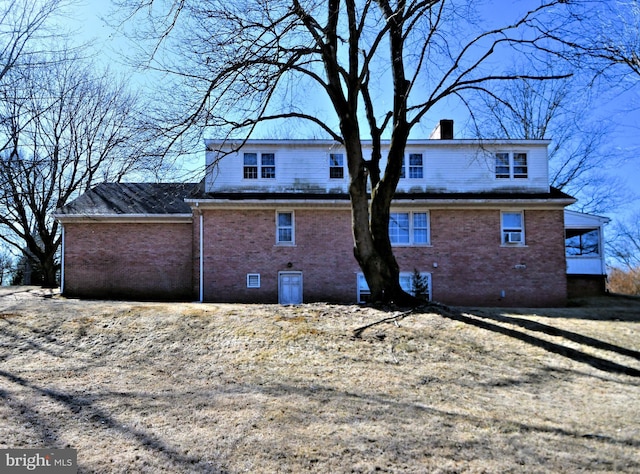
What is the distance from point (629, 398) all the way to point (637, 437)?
1621mm

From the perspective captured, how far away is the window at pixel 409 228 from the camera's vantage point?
16547mm

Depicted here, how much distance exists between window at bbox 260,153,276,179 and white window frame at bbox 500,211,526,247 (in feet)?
29.4

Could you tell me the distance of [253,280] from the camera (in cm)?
1606

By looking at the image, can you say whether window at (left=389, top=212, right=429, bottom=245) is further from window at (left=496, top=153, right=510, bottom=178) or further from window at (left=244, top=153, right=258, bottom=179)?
window at (left=244, top=153, right=258, bottom=179)

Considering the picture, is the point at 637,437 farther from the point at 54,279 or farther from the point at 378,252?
the point at 54,279

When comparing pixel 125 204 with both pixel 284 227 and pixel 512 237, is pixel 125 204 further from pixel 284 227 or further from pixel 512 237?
pixel 512 237

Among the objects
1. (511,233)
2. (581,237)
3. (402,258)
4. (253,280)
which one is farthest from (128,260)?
(581,237)

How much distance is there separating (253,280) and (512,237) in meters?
9.86

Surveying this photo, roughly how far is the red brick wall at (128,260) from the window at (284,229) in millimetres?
3850

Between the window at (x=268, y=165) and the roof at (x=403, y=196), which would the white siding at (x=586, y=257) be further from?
the window at (x=268, y=165)

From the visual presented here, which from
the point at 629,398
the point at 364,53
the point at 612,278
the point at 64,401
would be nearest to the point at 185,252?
the point at 364,53

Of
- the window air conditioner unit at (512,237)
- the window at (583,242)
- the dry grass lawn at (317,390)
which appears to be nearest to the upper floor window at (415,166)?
the window air conditioner unit at (512,237)

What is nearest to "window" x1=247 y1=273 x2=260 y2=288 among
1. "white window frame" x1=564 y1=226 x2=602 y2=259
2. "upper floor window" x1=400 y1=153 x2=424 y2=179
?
"upper floor window" x1=400 y1=153 x2=424 y2=179

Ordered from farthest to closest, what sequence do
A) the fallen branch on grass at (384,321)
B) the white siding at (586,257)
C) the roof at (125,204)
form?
the white siding at (586,257)
the roof at (125,204)
the fallen branch on grass at (384,321)
